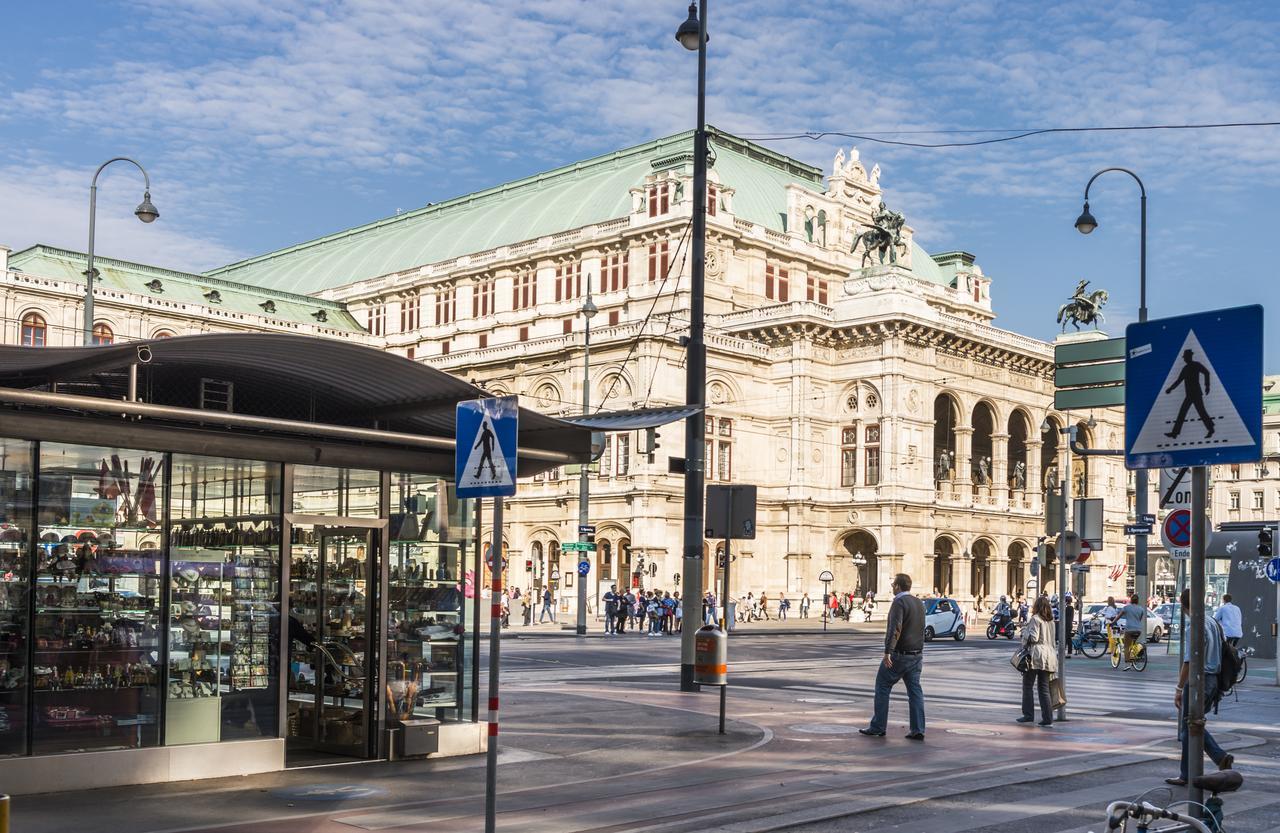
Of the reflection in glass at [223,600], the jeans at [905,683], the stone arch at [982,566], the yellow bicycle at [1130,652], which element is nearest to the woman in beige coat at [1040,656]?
the jeans at [905,683]

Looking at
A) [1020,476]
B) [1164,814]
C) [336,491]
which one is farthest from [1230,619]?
[1020,476]

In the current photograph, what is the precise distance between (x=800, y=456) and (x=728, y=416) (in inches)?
172

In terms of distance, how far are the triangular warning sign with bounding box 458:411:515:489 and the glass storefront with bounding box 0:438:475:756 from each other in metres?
4.23

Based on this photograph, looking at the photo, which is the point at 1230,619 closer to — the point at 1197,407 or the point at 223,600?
the point at 223,600

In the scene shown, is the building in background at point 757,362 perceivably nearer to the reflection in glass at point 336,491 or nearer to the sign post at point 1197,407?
the reflection in glass at point 336,491

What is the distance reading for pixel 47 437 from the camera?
11047 millimetres

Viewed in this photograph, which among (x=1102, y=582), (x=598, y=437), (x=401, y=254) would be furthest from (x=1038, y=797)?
(x=401, y=254)

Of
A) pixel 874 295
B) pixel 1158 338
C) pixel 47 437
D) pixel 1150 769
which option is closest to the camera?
pixel 1158 338

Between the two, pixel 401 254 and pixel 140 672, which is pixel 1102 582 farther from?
pixel 140 672

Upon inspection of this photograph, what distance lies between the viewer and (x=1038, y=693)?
17.5 metres

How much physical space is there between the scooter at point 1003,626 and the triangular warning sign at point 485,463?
46209mm

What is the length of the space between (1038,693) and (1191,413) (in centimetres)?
1173

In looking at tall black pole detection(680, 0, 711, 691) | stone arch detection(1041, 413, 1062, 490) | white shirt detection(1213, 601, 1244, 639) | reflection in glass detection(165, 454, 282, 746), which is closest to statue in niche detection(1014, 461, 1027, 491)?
stone arch detection(1041, 413, 1062, 490)

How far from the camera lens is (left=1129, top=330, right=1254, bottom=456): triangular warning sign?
6.46 metres
